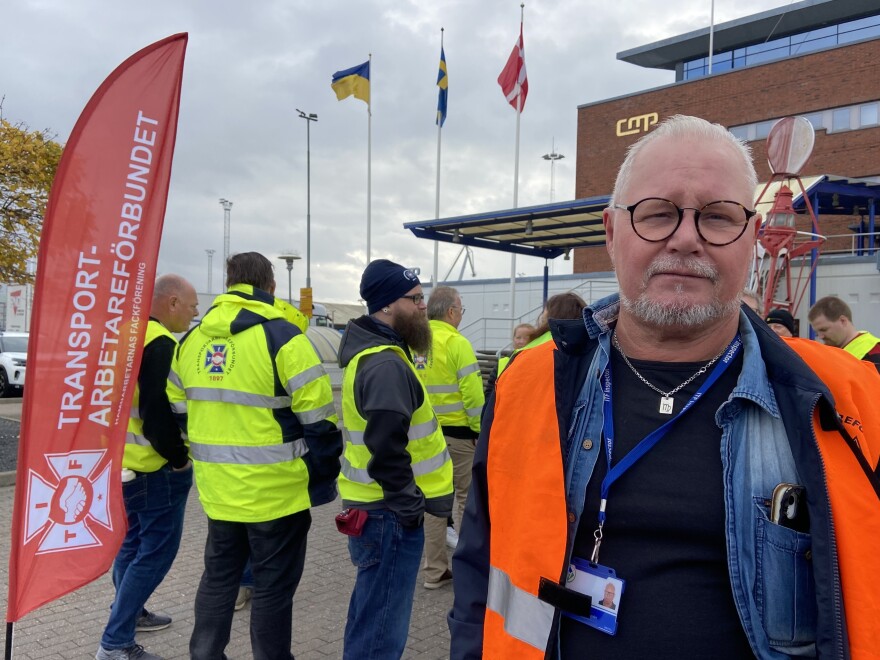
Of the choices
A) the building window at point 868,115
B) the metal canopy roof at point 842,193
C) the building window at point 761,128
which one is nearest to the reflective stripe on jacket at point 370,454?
the metal canopy roof at point 842,193

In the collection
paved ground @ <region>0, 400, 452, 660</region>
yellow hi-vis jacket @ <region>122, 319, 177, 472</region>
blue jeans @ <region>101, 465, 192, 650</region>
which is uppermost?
yellow hi-vis jacket @ <region>122, 319, 177, 472</region>

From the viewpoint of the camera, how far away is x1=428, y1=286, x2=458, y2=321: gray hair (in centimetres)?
594

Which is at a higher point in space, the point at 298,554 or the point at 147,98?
the point at 147,98

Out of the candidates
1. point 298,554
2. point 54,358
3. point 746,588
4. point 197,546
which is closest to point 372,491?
point 298,554

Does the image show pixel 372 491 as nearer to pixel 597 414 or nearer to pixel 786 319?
pixel 597 414

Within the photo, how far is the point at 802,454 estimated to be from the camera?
134 cm

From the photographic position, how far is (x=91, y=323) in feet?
10.1

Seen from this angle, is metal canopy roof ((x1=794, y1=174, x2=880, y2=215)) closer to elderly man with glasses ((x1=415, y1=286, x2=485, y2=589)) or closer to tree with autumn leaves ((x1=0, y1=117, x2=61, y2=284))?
elderly man with glasses ((x1=415, y1=286, x2=485, y2=589))

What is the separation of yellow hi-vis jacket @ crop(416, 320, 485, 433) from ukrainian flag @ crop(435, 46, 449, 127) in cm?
1795

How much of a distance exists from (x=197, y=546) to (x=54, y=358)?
3568 millimetres

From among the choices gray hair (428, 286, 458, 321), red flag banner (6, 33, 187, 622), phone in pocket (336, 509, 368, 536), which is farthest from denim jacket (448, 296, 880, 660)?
gray hair (428, 286, 458, 321)

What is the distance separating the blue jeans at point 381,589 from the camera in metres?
3.10

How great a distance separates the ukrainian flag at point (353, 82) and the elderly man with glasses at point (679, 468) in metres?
22.1

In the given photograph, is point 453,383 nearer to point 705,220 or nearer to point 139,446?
point 139,446
